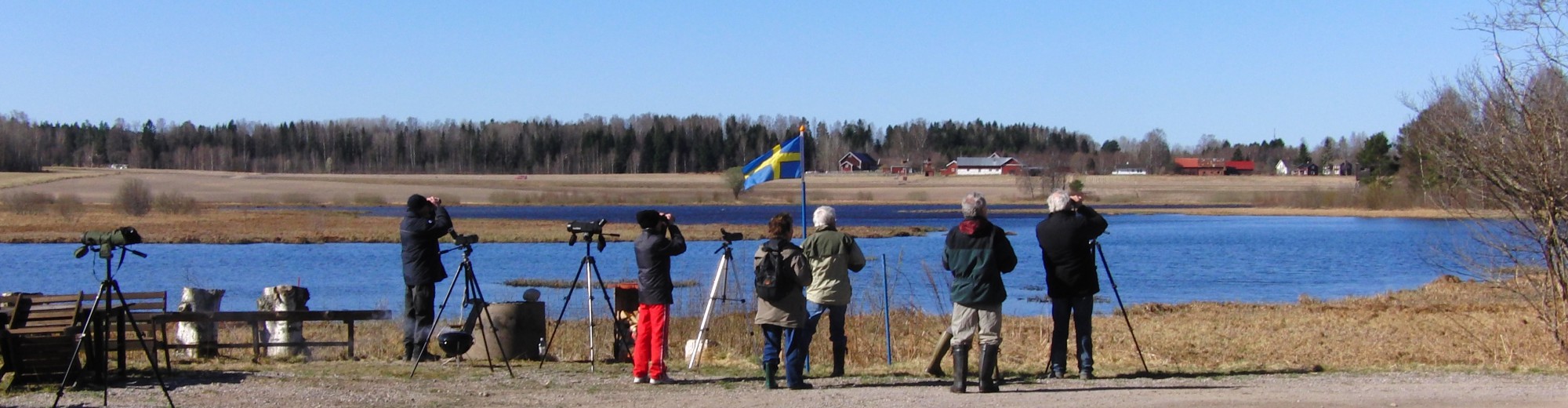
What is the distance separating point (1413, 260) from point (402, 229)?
33.6 metres

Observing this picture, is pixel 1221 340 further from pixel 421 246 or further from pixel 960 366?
pixel 421 246

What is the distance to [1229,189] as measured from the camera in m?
109

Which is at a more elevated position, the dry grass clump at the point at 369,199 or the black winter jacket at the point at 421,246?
the black winter jacket at the point at 421,246

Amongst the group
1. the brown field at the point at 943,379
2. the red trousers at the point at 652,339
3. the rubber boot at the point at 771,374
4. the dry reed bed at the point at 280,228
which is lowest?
the dry reed bed at the point at 280,228

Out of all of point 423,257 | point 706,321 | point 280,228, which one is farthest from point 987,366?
point 280,228

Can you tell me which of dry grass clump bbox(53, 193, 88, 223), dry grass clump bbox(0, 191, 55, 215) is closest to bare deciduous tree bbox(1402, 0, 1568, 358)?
dry grass clump bbox(53, 193, 88, 223)

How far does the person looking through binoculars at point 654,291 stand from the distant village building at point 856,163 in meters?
141

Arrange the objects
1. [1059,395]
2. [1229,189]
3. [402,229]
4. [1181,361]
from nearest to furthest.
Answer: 1. [1059,395]
2. [402,229]
3. [1181,361]
4. [1229,189]

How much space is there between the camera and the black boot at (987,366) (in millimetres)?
9578

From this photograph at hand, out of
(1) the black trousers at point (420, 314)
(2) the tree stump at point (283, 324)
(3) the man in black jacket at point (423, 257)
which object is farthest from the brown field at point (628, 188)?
(3) the man in black jacket at point (423, 257)

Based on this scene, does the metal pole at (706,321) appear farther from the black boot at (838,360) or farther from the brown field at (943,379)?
the black boot at (838,360)

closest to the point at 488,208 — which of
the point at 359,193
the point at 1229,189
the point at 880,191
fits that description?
the point at 359,193

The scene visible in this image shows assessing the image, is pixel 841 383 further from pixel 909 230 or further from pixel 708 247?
pixel 909 230

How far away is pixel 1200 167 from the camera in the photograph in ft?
518
